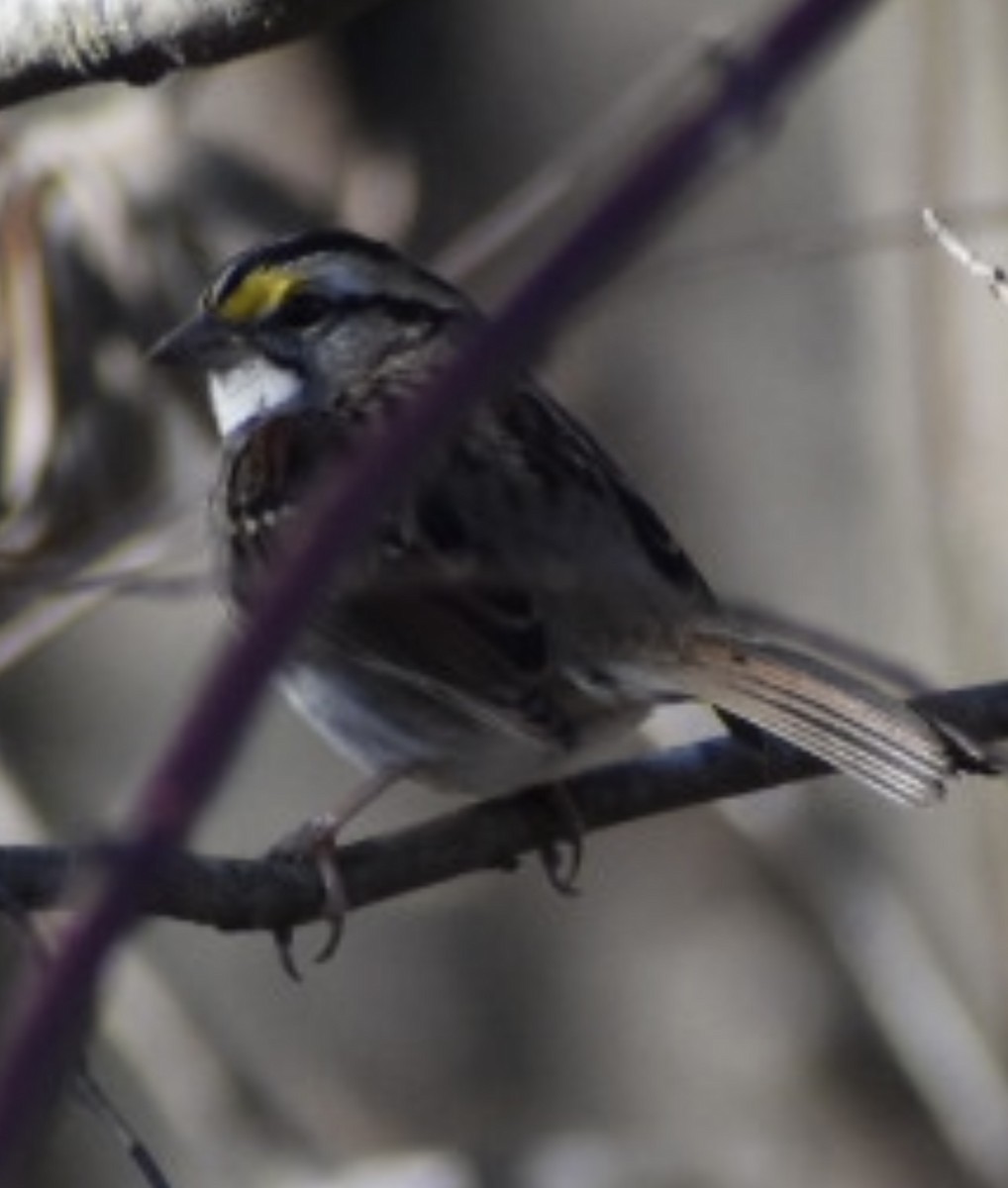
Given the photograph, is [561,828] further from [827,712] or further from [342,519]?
[342,519]

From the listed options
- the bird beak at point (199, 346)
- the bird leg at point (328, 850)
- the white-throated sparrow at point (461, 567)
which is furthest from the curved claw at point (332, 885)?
the bird beak at point (199, 346)

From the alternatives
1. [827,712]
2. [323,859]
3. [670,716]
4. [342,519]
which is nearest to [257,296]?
[670,716]

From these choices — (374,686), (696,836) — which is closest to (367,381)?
(374,686)

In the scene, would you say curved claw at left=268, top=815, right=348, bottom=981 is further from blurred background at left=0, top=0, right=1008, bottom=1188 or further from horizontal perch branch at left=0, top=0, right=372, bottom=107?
blurred background at left=0, top=0, right=1008, bottom=1188

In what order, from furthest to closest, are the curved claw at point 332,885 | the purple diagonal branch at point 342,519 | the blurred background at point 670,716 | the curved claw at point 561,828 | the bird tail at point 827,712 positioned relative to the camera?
the blurred background at point 670,716 → the curved claw at point 561,828 → the bird tail at point 827,712 → the curved claw at point 332,885 → the purple diagonal branch at point 342,519

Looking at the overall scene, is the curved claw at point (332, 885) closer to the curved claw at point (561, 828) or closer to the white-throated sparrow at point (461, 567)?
the white-throated sparrow at point (461, 567)

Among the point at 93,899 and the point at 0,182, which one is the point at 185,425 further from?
the point at 93,899

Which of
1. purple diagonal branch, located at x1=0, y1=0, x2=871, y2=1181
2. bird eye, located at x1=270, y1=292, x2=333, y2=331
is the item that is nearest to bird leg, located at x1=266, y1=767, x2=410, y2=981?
bird eye, located at x1=270, y1=292, x2=333, y2=331
